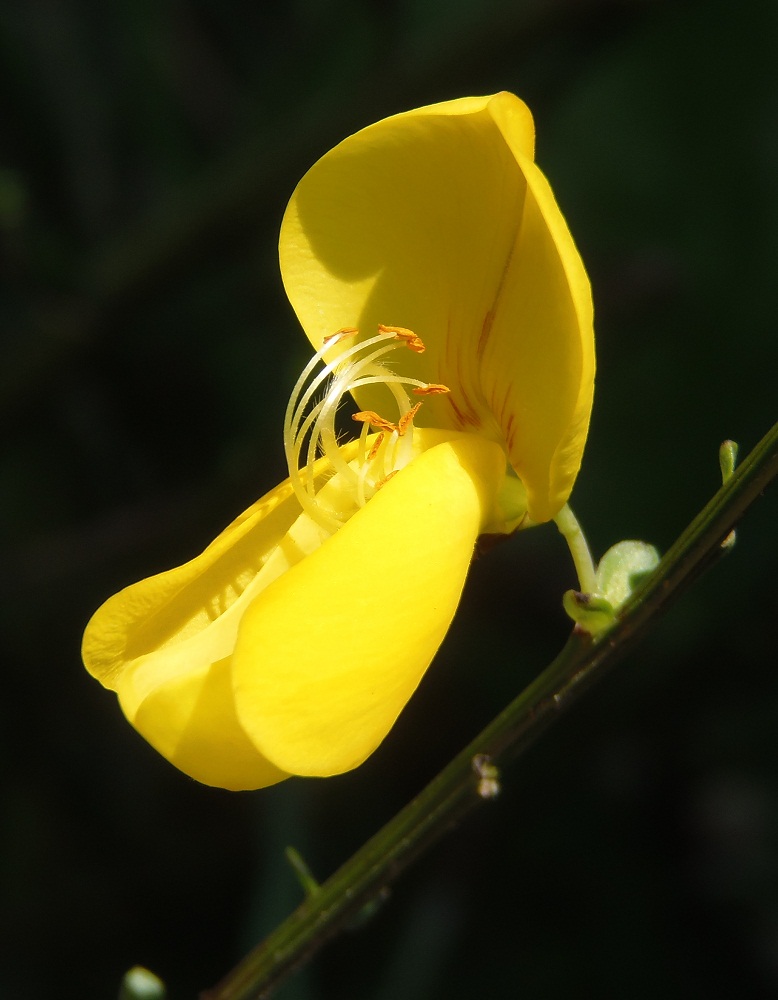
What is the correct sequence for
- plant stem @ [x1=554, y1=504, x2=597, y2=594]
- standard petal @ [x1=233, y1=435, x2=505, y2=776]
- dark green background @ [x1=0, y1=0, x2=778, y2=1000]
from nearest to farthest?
1. standard petal @ [x1=233, y1=435, x2=505, y2=776]
2. plant stem @ [x1=554, y1=504, x2=597, y2=594]
3. dark green background @ [x1=0, y1=0, x2=778, y2=1000]

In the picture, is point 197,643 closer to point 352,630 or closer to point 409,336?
point 352,630

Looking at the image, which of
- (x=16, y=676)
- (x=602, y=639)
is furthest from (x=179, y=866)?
(x=602, y=639)

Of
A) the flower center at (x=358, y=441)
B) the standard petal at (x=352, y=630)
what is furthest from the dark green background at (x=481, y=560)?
the standard petal at (x=352, y=630)

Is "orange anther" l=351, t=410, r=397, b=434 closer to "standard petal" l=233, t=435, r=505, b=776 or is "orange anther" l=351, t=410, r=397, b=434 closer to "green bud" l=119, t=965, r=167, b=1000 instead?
"standard petal" l=233, t=435, r=505, b=776

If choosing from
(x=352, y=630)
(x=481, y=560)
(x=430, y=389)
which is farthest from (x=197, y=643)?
(x=481, y=560)

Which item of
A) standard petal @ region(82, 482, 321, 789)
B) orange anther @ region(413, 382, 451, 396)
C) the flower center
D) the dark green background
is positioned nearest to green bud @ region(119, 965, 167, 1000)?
standard petal @ region(82, 482, 321, 789)

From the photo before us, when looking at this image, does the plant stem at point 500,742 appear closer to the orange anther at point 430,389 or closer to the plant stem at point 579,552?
the plant stem at point 579,552

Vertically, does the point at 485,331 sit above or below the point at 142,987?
above
